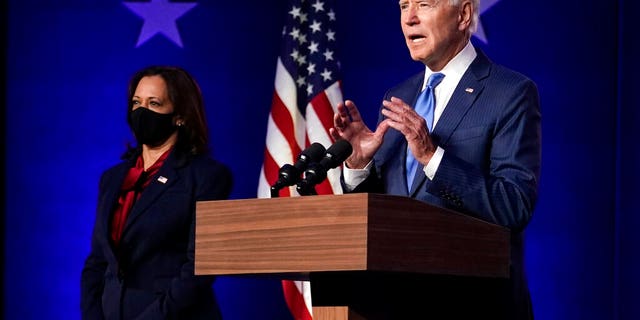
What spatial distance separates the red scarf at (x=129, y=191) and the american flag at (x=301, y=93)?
797mm

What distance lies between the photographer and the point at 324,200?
2068 millimetres

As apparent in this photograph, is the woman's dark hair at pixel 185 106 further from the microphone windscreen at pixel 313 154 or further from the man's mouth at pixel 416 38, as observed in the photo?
the microphone windscreen at pixel 313 154

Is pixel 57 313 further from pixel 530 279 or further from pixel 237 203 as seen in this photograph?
pixel 237 203

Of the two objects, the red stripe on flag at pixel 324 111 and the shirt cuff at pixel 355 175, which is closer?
the shirt cuff at pixel 355 175

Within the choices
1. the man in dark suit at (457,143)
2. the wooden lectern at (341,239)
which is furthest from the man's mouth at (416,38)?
the wooden lectern at (341,239)

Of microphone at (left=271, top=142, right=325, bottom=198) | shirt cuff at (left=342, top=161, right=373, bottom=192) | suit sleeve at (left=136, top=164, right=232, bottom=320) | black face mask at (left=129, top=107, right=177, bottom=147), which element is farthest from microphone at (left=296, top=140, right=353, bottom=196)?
black face mask at (left=129, top=107, right=177, bottom=147)

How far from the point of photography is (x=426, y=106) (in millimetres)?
2826

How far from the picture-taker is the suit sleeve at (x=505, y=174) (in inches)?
96.7

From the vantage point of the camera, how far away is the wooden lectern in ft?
6.70

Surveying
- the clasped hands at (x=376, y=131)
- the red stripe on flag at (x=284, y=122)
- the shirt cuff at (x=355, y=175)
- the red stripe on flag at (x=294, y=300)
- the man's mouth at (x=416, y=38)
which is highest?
the man's mouth at (x=416, y=38)

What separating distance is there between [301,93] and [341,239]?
2.96m

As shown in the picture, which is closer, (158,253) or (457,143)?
(457,143)

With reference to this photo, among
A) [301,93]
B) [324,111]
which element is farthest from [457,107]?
[301,93]

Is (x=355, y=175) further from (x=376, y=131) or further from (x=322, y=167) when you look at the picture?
(x=322, y=167)
